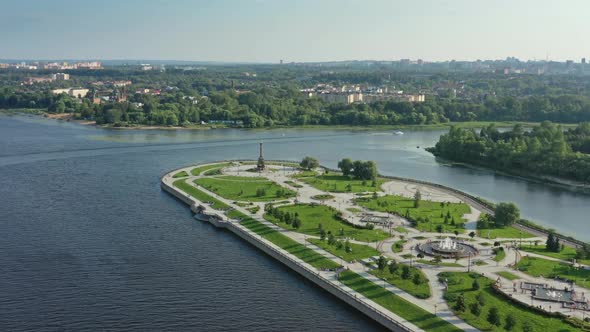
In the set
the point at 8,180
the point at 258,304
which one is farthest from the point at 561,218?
the point at 8,180

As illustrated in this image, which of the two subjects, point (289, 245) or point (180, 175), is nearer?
point (289, 245)

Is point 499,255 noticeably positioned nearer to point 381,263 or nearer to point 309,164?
point 381,263

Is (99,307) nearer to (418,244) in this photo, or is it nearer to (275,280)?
(275,280)

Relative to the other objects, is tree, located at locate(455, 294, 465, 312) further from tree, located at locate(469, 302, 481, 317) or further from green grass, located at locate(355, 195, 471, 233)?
green grass, located at locate(355, 195, 471, 233)

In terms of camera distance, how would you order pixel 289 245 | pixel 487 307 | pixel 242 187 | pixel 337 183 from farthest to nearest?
pixel 337 183, pixel 242 187, pixel 289 245, pixel 487 307

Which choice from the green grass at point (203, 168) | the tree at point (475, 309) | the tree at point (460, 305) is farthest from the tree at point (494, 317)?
the green grass at point (203, 168)

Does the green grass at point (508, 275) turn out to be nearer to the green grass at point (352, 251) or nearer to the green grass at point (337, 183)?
the green grass at point (352, 251)

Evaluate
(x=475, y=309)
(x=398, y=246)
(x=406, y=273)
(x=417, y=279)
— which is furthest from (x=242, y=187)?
(x=475, y=309)
